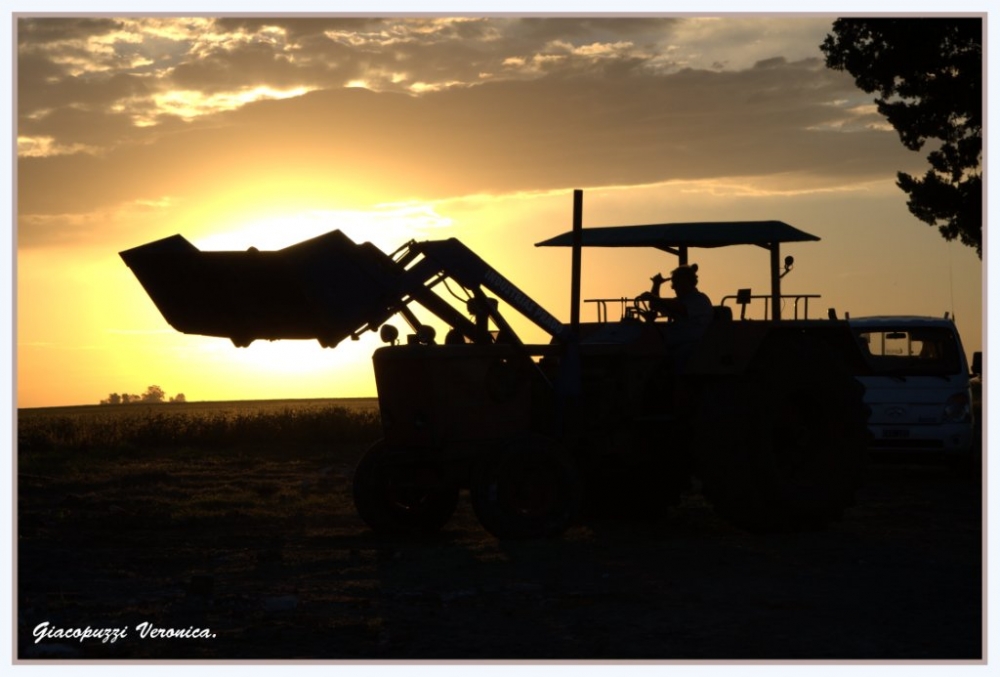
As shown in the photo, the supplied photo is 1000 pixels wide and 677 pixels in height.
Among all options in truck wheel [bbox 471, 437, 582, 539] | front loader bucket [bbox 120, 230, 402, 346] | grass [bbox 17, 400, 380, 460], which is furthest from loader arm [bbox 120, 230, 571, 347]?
grass [bbox 17, 400, 380, 460]

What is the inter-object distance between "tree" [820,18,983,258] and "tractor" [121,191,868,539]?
566 inches

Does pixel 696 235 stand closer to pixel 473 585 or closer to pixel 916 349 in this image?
pixel 916 349

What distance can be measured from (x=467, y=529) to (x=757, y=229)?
14.1 ft

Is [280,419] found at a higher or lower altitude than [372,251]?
lower

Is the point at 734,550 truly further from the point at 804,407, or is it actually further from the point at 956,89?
the point at 956,89

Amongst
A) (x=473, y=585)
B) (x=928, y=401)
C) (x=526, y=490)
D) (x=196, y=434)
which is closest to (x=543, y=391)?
(x=526, y=490)

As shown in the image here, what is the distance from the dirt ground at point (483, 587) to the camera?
25.2 feet

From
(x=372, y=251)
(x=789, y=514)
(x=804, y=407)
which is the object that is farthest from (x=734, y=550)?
(x=372, y=251)

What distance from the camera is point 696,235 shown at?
14.0 meters

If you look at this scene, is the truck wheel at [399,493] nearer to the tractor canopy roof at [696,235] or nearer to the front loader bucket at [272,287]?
the front loader bucket at [272,287]

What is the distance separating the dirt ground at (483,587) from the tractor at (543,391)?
0.39 metres

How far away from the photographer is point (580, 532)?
40.3ft

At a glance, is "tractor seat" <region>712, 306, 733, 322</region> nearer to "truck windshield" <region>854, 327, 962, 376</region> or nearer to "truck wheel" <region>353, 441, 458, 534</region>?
"truck wheel" <region>353, 441, 458, 534</region>

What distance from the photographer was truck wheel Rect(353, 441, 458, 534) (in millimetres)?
11578
